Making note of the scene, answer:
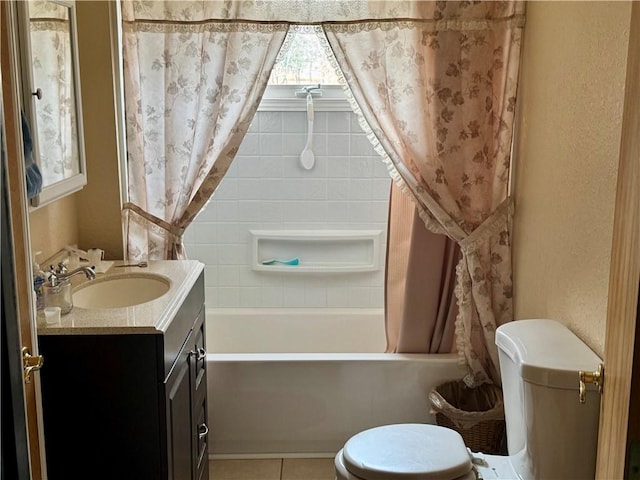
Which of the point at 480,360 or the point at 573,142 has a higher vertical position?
the point at 573,142

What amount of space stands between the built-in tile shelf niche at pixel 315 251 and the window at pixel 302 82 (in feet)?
2.12

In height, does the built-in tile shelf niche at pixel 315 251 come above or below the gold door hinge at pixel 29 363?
below

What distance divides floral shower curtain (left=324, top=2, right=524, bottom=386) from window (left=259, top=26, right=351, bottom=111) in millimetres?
820

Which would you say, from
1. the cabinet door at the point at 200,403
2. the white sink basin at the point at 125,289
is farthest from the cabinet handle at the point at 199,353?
the white sink basin at the point at 125,289

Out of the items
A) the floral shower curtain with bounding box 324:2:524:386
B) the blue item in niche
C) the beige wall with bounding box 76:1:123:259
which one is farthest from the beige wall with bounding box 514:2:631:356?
the beige wall with bounding box 76:1:123:259

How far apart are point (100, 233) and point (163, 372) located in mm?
1094

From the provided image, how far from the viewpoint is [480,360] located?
295 cm

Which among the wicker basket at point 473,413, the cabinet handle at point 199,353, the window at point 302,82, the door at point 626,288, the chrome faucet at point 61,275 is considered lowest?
the wicker basket at point 473,413

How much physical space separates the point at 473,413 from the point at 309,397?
2.14 feet

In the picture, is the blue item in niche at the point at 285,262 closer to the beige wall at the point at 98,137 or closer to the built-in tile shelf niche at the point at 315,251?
the built-in tile shelf niche at the point at 315,251

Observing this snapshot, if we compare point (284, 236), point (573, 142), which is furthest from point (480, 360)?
point (284, 236)

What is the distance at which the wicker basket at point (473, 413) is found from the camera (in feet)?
9.11

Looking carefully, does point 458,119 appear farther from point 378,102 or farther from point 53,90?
point 53,90

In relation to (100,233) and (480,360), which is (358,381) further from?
(100,233)
